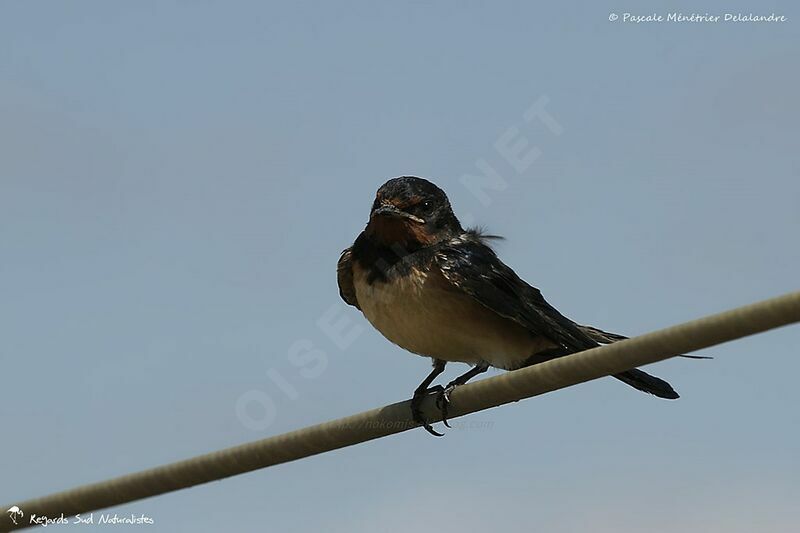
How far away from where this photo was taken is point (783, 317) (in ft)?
11.4

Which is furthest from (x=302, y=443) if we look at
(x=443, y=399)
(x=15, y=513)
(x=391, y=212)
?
(x=391, y=212)

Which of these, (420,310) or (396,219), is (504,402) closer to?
(420,310)

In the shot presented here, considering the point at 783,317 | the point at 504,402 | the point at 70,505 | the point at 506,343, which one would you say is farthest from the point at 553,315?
the point at 783,317

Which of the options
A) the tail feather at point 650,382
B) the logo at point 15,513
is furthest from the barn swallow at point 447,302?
the logo at point 15,513

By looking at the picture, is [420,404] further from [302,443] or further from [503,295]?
[302,443]

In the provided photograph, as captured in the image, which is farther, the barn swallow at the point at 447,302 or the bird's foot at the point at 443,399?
the barn swallow at the point at 447,302

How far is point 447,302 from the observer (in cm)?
725

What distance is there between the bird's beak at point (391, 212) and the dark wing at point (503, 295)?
0.25 meters

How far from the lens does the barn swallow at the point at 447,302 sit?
7215mm

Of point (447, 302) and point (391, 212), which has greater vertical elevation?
point (391, 212)

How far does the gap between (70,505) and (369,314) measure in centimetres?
286

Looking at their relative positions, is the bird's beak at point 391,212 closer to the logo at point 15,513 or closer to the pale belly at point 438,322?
the pale belly at point 438,322

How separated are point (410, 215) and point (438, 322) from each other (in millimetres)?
769

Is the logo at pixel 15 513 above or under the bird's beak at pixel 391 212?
under
